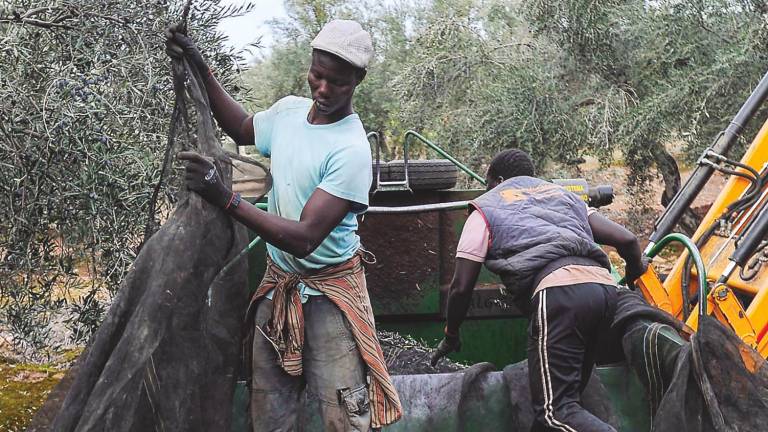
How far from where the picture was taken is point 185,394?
2.76m

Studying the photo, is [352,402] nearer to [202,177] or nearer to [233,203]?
[233,203]

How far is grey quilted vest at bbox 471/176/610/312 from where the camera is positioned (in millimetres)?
3736

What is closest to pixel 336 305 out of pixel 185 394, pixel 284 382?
pixel 284 382

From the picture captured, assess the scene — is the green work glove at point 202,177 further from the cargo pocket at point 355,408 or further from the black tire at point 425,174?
the black tire at point 425,174

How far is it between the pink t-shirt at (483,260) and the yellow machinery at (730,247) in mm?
842

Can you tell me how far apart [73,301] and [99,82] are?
1034 millimetres

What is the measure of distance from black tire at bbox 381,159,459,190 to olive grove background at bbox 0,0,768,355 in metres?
1.30

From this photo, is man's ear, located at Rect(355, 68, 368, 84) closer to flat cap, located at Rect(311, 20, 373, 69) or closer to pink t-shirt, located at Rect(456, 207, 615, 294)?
flat cap, located at Rect(311, 20, 373, 69)

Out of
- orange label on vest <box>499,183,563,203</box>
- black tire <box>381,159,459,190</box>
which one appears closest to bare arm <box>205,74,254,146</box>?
orange label on vest <box>499,183,563,203</box>

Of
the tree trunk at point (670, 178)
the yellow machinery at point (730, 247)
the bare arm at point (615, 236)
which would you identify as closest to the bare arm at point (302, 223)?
the bare arm at point (615, 236)

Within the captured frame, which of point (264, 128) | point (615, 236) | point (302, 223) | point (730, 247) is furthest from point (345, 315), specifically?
point (730, 247)

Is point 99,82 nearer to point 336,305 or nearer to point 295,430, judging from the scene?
point 336,305

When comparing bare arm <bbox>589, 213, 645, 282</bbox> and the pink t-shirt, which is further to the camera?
bare arm <bbox>589, 213, 645, 282</bbox>

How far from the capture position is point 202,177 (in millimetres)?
2527
